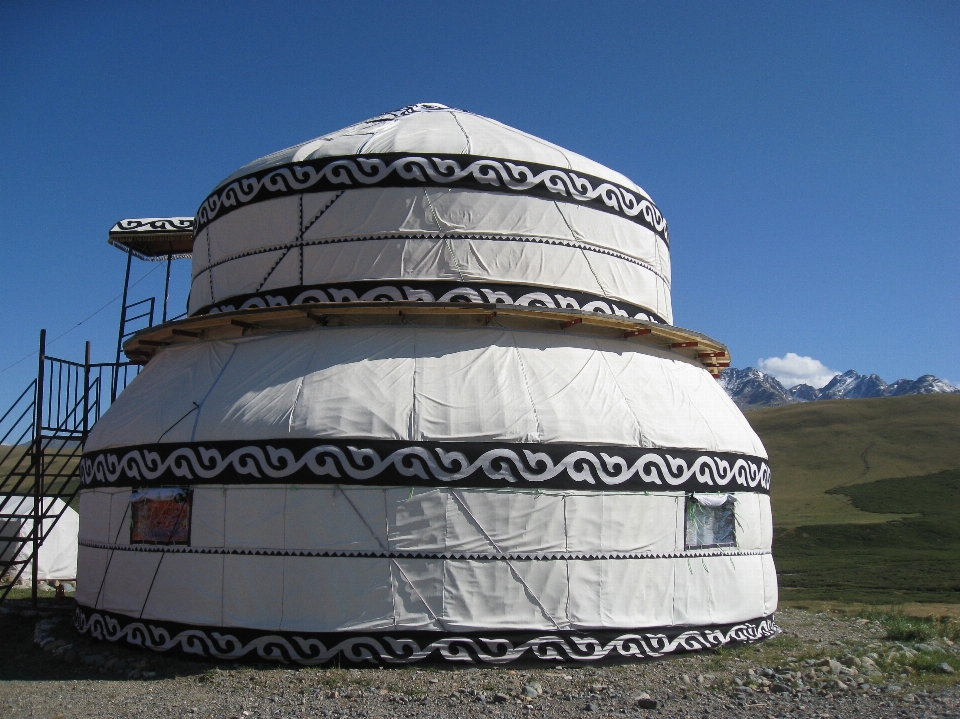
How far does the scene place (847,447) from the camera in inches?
3054

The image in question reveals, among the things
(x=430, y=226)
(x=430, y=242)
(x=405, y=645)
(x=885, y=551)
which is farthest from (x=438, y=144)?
(x=885, y=551)

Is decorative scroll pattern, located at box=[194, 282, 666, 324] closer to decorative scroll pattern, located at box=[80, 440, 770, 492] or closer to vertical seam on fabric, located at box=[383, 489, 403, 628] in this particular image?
decorative scroll pattern, located at box=[80, 440, 770, 492]

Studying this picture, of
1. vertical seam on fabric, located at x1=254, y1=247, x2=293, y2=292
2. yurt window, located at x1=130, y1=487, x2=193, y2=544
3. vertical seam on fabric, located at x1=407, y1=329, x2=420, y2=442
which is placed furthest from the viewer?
vertical seam on fabric, located at x1=254, y1=247, x2=293, y2=292

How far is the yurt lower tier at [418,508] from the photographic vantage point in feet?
27.2

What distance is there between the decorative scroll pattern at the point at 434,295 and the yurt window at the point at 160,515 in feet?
8.04

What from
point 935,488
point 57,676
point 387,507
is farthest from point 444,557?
point 935,488

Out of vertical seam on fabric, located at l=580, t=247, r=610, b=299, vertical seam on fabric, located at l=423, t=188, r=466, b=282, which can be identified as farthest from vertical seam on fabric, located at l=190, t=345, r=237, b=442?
vertical seam on fabric, located at l=580, t=247, r=610, b=299

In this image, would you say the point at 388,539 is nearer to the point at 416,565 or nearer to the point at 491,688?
the point at 416,565

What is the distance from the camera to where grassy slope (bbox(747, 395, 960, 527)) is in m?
54.7

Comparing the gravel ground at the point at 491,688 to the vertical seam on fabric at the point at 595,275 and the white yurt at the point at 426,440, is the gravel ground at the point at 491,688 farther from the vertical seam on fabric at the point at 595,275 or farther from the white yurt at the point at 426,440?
the vertical seam on fabric at the point at 595,275

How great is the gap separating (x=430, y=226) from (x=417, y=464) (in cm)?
313

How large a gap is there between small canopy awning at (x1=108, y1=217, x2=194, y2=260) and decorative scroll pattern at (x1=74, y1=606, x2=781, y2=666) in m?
7.30

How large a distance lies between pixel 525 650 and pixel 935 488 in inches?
2372

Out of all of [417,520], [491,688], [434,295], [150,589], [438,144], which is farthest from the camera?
[438,144]
